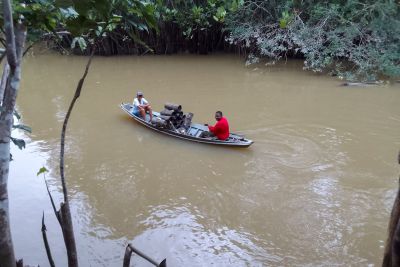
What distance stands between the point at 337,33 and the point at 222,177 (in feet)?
25.7

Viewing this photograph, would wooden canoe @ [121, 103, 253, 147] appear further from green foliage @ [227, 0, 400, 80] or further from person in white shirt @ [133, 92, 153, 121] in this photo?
green foliage @ [227, 0, 400, 80]

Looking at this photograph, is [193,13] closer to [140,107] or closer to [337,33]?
[337,33]

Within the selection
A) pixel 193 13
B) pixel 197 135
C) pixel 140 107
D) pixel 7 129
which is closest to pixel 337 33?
pixel 193 13

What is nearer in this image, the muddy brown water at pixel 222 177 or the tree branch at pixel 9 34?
the tree branch at pixel 9 34

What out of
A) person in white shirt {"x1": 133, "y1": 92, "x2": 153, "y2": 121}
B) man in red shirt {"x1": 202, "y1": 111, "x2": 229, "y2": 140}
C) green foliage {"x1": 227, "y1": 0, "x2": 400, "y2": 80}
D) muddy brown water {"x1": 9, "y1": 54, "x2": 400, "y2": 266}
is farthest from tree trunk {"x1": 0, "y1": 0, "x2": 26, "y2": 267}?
green foliage {"x1": 227, "y1": 0, "x2": 400, "y2": 80}

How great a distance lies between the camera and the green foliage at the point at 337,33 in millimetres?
12602

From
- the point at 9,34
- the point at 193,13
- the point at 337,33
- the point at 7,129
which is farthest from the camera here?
the point at 193,13

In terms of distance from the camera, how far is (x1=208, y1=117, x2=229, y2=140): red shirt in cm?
838

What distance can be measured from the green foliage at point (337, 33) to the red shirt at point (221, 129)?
19.1ft

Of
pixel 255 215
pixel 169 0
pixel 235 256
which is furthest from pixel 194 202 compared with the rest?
pixel 169 0

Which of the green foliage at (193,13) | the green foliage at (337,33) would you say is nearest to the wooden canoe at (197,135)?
the green foliage at (337,33)

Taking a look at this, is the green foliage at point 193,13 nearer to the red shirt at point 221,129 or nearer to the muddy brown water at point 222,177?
the muddy brown water at point 222,177

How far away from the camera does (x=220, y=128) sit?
8430 millimetres

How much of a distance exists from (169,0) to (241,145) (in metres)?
8.93
